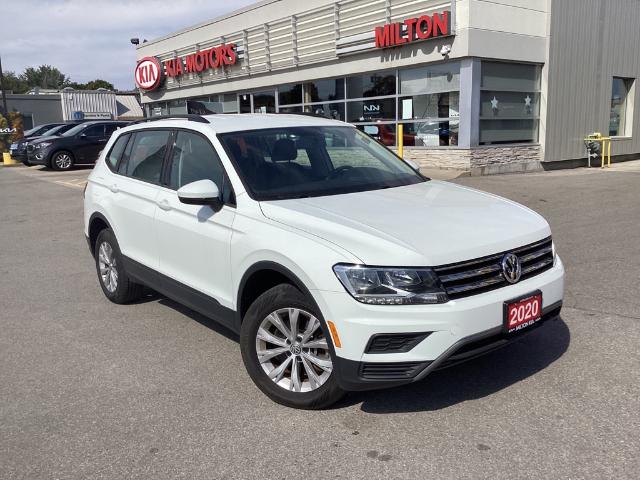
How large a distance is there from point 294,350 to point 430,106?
1407 cm

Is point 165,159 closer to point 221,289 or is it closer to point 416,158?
point 221,289

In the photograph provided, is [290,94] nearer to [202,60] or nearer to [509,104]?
[202,60]

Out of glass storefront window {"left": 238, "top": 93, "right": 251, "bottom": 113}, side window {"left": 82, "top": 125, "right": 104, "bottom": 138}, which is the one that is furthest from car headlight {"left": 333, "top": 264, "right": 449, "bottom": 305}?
side window {"left": 82, "top": 125, "right": 104, "bottom": 138}

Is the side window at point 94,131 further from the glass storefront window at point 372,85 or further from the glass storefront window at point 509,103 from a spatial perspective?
the glass storefront window at point 509,103

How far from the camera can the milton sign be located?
23.2m

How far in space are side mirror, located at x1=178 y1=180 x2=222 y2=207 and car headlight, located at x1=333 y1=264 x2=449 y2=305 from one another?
1.26 meters

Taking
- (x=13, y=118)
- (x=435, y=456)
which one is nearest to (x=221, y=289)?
(x=435, y=456)

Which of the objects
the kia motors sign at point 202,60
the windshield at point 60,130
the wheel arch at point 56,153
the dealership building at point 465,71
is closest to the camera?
the dealership building at point 465,71

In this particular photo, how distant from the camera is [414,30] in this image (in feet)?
52.0

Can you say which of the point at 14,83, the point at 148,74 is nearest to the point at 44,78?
the point at 14,83

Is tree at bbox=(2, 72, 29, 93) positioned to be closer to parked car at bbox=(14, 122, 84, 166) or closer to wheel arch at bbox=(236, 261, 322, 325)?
parked car at bbox=(14, 122, 84, 166)

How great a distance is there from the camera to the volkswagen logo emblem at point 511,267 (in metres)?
3.41

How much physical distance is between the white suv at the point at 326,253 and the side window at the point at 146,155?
0.07 ft

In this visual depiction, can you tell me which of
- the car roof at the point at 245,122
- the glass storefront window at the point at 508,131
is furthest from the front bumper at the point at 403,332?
the glass storefront window at the point at 508,131
